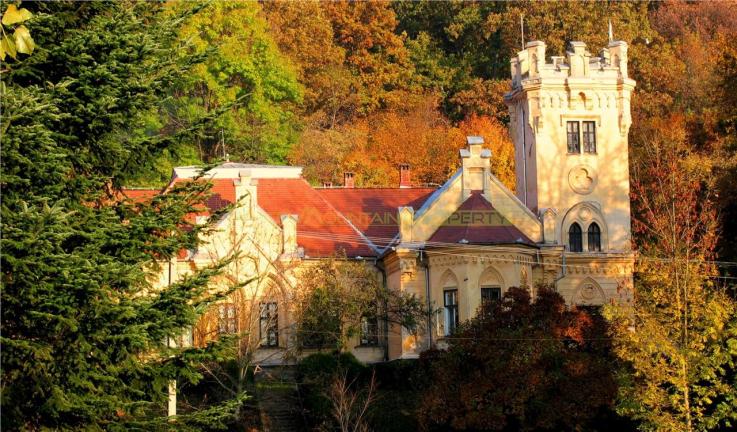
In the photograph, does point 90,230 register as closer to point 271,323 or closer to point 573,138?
point 271,323

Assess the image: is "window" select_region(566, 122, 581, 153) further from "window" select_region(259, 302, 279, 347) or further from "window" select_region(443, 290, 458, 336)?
"window" select_region(259, 302, 279, 347)

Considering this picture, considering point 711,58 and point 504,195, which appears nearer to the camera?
point 504,195

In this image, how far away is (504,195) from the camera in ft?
150

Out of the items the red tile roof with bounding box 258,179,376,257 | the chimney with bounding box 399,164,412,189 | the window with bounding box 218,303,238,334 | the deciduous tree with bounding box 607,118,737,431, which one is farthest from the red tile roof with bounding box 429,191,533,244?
the deciduous tree with bounding box 607,118,737,431

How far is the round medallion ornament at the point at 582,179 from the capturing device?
48.2 metres

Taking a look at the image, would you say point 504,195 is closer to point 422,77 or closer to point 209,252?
point 209,252

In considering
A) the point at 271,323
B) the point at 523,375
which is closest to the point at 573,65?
the point at 271,323

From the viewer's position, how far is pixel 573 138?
4828 cm

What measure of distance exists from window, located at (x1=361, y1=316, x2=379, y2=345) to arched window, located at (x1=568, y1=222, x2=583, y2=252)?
25.1 ft

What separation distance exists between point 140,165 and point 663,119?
46252 mm

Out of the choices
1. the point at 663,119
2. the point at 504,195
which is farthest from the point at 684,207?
the point at 663,119

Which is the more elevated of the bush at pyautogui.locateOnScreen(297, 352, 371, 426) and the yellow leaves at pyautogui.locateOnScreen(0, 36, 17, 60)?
the yellow leaves at pyautogui.locateOnScreen(0, 36, 17, 60)

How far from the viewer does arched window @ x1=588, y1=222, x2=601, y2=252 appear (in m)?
48.1

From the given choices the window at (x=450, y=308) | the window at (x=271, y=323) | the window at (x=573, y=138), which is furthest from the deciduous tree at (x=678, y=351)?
the window at (x=271, y=323)
